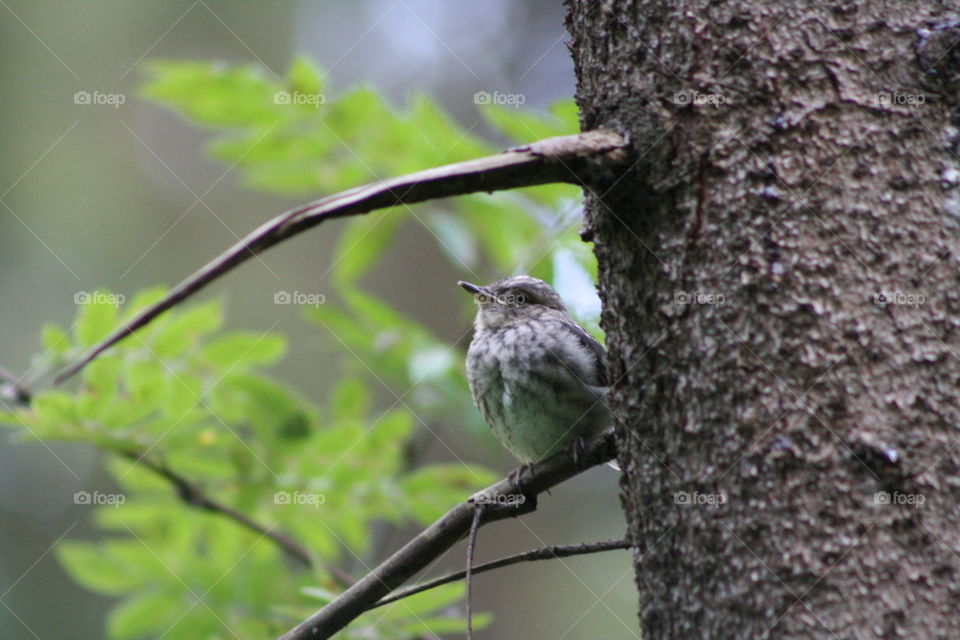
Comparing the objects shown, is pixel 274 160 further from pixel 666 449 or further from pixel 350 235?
pixel 666 449

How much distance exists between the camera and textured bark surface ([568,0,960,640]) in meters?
1.72

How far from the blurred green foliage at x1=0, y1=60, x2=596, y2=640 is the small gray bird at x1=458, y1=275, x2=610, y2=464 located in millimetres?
234

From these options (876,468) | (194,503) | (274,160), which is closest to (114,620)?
(194,503)

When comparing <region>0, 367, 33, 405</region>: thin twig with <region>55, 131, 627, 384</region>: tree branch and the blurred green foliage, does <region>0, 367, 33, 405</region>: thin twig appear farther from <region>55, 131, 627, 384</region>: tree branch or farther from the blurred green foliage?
<region>55, 131, 627, 384</region>: tree branch

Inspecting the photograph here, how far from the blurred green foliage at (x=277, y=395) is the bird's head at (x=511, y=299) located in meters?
0.19

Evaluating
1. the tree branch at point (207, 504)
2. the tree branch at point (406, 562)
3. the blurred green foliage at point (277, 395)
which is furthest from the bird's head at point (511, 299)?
the tree branch at point (406, 562)

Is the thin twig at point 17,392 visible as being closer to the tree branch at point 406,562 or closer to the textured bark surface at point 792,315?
the tree branch at point 406,562

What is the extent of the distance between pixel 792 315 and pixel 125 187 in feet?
42.1

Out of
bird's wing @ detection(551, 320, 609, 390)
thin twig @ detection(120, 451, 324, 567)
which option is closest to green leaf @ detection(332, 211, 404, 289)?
bird's wing @ detection(551, 320, 609, 390)

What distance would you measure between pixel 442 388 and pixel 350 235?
3.10 ft

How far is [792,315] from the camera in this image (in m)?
1.81

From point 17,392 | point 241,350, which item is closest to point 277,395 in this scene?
point 241,350

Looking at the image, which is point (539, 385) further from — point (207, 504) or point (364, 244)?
point (207, 504)

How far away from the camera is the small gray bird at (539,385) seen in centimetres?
431
